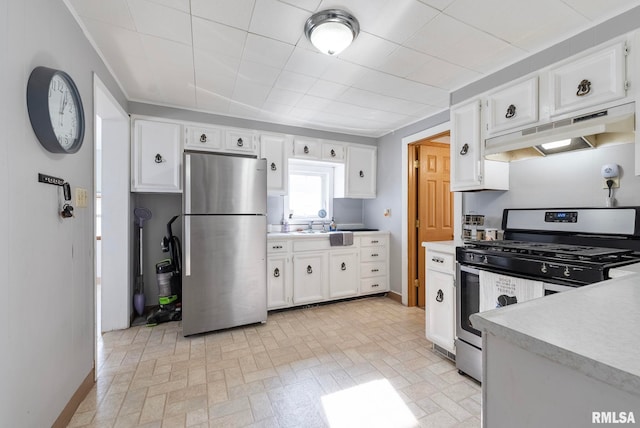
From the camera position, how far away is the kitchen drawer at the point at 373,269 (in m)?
3.76

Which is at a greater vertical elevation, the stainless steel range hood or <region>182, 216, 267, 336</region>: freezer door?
the stainless steel range hood

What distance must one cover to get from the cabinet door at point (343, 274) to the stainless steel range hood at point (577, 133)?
2044 mm

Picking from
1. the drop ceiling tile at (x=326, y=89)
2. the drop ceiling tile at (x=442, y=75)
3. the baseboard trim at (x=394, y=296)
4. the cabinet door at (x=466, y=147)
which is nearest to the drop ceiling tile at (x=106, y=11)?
the drop ceiling tile at (x=326, y=89)

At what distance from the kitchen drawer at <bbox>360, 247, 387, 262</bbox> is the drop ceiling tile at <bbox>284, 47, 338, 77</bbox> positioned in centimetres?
229

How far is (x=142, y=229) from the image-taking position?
122 inches

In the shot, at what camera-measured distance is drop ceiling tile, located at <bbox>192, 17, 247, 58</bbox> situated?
1.75 meters

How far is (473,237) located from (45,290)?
2.93 metres

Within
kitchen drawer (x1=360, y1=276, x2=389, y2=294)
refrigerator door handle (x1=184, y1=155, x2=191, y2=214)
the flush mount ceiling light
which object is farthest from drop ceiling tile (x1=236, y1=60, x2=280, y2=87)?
kitchen drawer (x1=360, y1=276, x2=389, y2=294)

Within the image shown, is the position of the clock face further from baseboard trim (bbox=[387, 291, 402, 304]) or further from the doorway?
baseboard trim (bbox=[387, 291, 402, 304])

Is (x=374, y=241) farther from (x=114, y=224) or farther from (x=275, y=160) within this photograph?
(x=114, y=224)

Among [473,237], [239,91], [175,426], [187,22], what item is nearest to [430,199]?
[473,237]

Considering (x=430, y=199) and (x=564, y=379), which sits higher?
(x=430, y=199)

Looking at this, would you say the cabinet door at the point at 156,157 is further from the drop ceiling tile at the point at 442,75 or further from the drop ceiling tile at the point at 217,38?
the drop ceiling tile at the point at 442,75

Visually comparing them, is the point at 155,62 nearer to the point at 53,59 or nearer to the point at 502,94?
the point at 53,59
